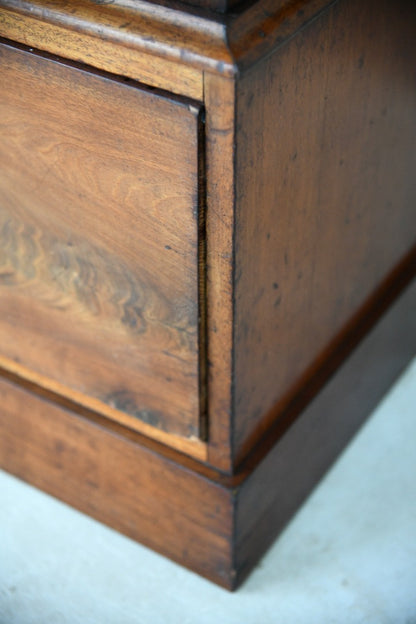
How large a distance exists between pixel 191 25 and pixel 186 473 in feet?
1.68

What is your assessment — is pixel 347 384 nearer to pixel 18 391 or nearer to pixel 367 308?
pixel 367 308

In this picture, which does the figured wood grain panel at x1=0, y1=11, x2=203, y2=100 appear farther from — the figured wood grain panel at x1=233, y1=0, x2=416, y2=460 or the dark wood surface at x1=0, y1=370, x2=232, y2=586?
the dark wood surface at x1=0, y1=370, x2=232, y2=586

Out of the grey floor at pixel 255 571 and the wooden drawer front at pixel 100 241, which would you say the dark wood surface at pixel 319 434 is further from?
the wooden drawer front at pixel 100 241

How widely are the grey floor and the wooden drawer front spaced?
202 millimetres

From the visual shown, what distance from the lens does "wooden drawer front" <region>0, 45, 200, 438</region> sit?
0.80 m

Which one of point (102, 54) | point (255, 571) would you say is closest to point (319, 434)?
point (255, 571)

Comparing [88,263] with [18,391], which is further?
[18,391]

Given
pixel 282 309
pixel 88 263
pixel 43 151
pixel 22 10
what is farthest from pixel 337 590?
pixel 22 10

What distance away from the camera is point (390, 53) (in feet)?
3.14

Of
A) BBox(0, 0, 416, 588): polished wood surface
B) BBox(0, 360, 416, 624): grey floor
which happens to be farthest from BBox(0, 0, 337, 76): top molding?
BBox(0, 360, 416, 624): grey floor

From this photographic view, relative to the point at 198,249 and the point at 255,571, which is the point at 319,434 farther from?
the point at 198,249

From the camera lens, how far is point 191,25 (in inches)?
27.9

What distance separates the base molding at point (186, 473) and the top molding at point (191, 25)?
0.48 meters

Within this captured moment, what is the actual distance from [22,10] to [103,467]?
0.56m
